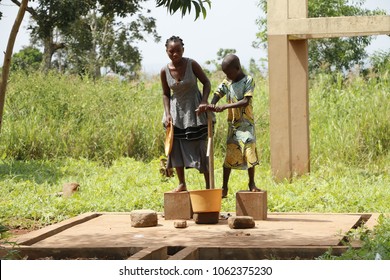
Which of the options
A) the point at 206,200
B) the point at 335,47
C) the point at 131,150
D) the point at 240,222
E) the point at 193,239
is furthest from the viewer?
the point at 335,47

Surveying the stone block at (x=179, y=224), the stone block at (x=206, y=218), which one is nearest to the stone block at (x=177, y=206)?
the stone block at (x=206, y=218)

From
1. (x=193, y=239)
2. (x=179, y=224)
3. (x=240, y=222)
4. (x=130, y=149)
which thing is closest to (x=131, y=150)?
(x=130, y=149)

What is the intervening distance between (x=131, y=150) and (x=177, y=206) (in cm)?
557

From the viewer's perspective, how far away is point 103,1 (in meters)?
8.80

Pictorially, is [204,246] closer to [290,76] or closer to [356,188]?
[356,188]

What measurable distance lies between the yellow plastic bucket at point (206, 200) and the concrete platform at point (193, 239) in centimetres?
16

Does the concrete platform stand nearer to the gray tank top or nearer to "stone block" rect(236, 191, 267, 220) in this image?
"stone block" rect(236, 191, 267, 220)

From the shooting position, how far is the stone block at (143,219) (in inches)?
302

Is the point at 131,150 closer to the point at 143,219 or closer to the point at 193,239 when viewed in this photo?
the point at 143,219

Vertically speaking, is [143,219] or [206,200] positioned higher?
[206,200]

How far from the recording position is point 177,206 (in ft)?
26.8

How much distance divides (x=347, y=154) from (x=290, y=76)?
176cm

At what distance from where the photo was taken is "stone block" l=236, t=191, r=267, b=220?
798 cm

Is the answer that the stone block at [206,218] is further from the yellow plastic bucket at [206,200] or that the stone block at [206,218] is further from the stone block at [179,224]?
the stone block at [179,224]
